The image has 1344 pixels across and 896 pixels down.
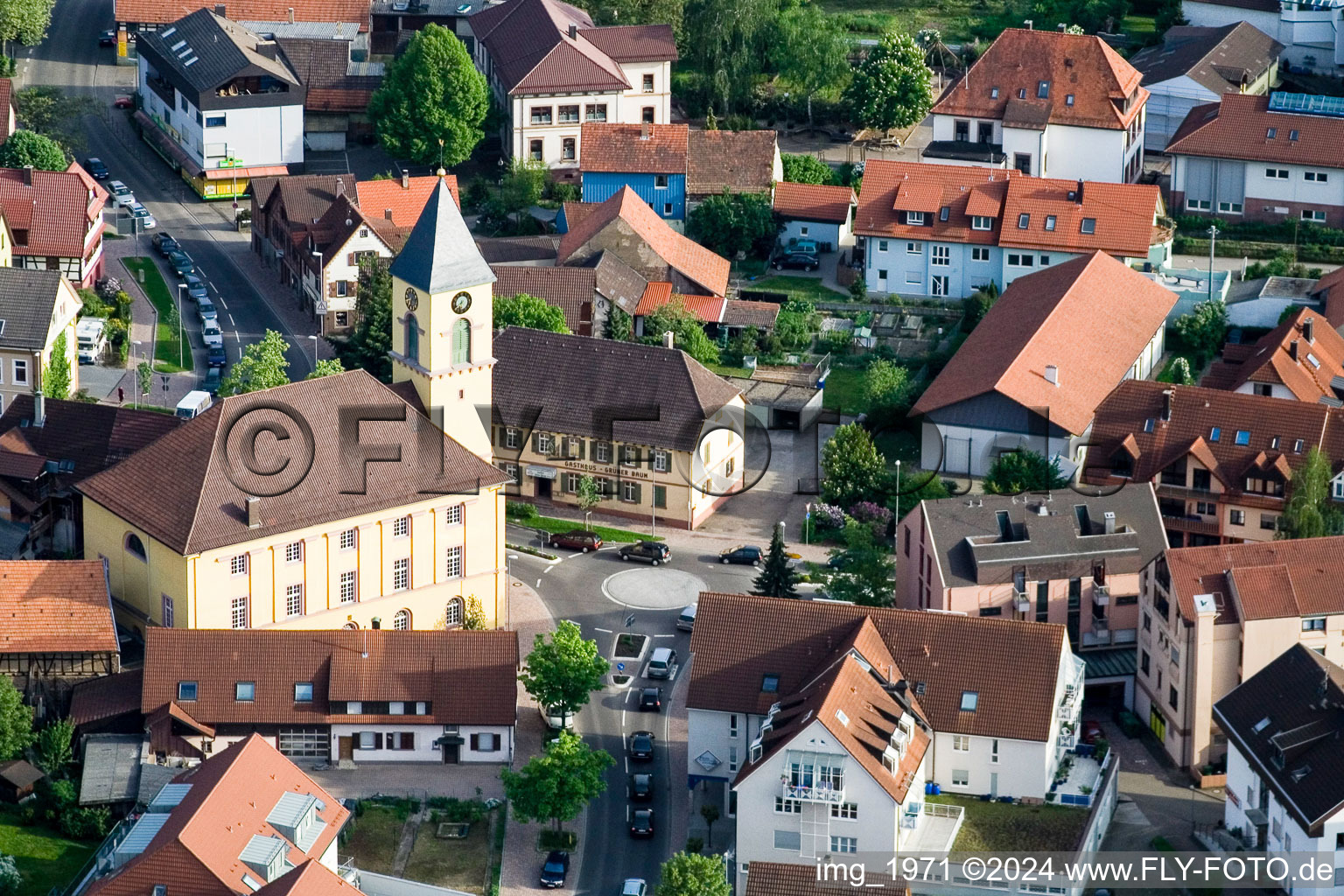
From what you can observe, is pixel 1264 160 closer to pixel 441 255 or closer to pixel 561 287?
pixel 561 287

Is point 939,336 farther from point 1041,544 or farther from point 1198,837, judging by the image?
point 1198,837

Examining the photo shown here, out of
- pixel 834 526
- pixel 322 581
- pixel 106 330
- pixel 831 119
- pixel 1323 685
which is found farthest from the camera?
pixel 831 119

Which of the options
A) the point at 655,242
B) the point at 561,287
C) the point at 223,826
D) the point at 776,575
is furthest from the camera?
the point at 655,242

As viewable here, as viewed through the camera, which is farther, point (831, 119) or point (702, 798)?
point (831, 119)

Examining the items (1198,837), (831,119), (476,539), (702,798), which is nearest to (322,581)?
(476,539)

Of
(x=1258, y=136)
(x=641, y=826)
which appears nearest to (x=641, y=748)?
(x=641, y=826)
